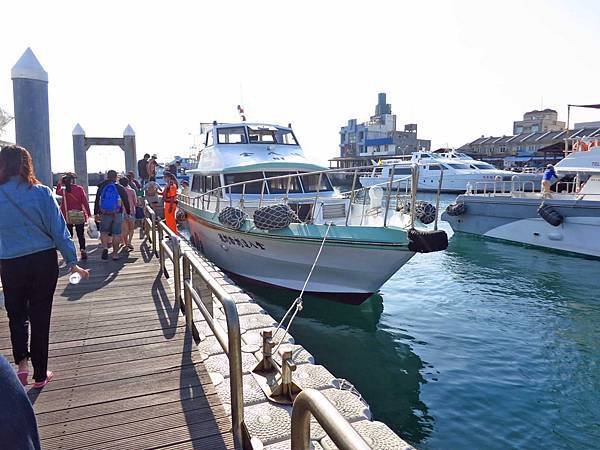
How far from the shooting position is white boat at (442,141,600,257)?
45.2ft

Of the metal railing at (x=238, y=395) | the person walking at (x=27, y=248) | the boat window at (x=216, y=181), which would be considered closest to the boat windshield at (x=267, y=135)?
the boat window at (x=216, y=181)

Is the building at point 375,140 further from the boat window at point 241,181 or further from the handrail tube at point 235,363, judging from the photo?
the handrail tube at point 235,363

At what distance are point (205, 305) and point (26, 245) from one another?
147 cm

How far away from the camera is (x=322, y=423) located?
1.48 m

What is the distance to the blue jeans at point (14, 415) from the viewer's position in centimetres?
108

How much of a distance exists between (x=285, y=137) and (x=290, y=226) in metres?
5.08

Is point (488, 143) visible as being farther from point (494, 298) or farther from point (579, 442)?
point (579, 442)

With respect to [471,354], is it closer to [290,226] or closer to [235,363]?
[290,226]

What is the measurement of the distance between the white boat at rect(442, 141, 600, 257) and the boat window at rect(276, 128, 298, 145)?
9200mm

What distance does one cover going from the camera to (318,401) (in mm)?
1554

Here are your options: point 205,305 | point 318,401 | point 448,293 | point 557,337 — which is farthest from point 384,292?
point 318,401

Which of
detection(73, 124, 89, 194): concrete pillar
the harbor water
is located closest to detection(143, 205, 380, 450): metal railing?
the harbor water

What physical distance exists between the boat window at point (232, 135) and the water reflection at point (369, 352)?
14.3 feet

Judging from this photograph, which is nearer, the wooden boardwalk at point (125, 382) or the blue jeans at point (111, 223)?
the wooden boardwalk at point (125, 382)
